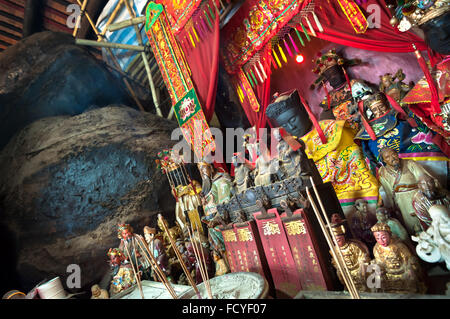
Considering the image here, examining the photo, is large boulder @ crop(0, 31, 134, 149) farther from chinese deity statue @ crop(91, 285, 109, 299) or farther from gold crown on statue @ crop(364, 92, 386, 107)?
gold crown on statue @ crop(364, 92, 386, 107)

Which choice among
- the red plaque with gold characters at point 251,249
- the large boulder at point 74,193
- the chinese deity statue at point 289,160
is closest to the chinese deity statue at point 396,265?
the chinese deity statue at point 289,160

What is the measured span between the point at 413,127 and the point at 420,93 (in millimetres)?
468

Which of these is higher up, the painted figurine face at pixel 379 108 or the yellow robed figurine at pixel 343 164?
the painted figurine face at pixel 379 108

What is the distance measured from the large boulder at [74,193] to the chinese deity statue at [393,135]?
3.80 m

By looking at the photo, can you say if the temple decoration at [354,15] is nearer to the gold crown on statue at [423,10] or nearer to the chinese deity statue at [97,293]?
the gold crown on statue at [423,10]

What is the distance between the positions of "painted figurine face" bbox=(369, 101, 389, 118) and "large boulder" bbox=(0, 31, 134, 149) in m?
7.06

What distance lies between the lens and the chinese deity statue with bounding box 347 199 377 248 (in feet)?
7.78

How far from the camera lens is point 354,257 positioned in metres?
1.82

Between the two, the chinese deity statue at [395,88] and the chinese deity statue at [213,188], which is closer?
the chinese deity statue at [395,88]

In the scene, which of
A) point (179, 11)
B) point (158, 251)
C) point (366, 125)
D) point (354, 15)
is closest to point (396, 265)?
point (366, 125)

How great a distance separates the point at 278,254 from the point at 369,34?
10.7 ft

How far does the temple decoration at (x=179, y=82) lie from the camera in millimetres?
4512

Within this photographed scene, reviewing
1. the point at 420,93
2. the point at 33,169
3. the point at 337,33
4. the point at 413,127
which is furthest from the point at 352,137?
the point at 33,169

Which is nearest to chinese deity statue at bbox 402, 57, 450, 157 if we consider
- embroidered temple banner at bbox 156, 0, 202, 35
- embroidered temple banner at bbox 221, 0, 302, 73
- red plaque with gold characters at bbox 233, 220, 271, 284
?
red plaque with gold characters at bbox 233, 220, 271, 284
